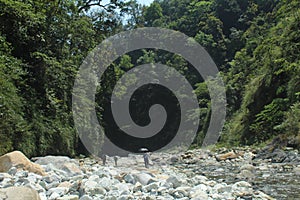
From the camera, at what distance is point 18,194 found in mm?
3340

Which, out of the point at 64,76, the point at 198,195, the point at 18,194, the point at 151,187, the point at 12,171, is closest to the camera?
the point at 18,194

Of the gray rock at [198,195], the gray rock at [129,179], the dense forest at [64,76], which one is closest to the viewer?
the gray rock at [198,195]

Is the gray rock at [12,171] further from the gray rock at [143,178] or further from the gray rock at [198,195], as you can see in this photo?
the gray rock at [198,195]

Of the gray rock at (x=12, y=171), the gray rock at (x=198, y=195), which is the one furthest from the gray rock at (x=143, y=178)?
the gray rock at (x=12, y=171)

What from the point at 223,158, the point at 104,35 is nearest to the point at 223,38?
the point at 104,35

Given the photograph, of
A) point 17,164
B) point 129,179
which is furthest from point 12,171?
point 129,179

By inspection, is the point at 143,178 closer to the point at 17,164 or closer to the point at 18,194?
the point at 17,164

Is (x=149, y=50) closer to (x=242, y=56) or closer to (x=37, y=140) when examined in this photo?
(x=242, y=56)

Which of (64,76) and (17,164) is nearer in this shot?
(17,164)

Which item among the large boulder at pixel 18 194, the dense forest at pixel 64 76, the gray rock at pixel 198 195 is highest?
the dense forest at pixel 64 76

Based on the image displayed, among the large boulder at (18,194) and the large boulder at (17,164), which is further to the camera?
the large boulder at (17,164)

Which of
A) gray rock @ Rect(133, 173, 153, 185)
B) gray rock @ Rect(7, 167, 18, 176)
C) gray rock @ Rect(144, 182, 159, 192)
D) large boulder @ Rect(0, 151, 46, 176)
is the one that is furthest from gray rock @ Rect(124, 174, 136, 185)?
gray rock @ Rect(7, 167, 18, 176)

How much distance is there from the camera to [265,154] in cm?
1070

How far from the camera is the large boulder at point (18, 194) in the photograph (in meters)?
3.29
